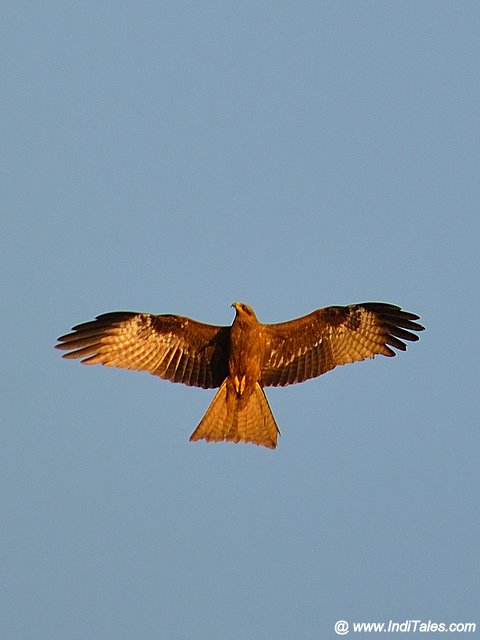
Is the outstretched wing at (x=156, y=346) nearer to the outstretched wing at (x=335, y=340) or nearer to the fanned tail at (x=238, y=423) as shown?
the fanned tail at (x=238, y=423)

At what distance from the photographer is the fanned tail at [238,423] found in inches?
402

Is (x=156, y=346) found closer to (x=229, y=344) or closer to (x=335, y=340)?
(x=229, y=344)

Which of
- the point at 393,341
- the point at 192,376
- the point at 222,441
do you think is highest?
the point at 393,341

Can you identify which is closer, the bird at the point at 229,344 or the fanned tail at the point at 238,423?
the fanned tail at the point at 238,423

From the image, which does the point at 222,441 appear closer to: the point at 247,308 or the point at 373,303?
the point at 247,308

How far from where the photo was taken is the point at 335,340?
36.1ft

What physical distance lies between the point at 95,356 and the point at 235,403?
1.94 m

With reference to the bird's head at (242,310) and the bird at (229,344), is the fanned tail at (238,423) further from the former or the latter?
the bird's head at (242,310)

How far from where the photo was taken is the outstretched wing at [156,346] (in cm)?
1073

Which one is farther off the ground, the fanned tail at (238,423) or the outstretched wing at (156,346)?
the outstretched wing at (156,346)

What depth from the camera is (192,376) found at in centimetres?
1086

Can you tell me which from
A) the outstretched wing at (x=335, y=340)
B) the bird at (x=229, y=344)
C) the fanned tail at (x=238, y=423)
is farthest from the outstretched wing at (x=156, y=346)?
the outstretched wing at (x=335, y=340)

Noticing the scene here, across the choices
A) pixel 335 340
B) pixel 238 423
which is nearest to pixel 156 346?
pixel 238 423

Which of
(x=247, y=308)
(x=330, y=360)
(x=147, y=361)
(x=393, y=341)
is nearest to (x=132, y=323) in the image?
(x=147, y=361)
